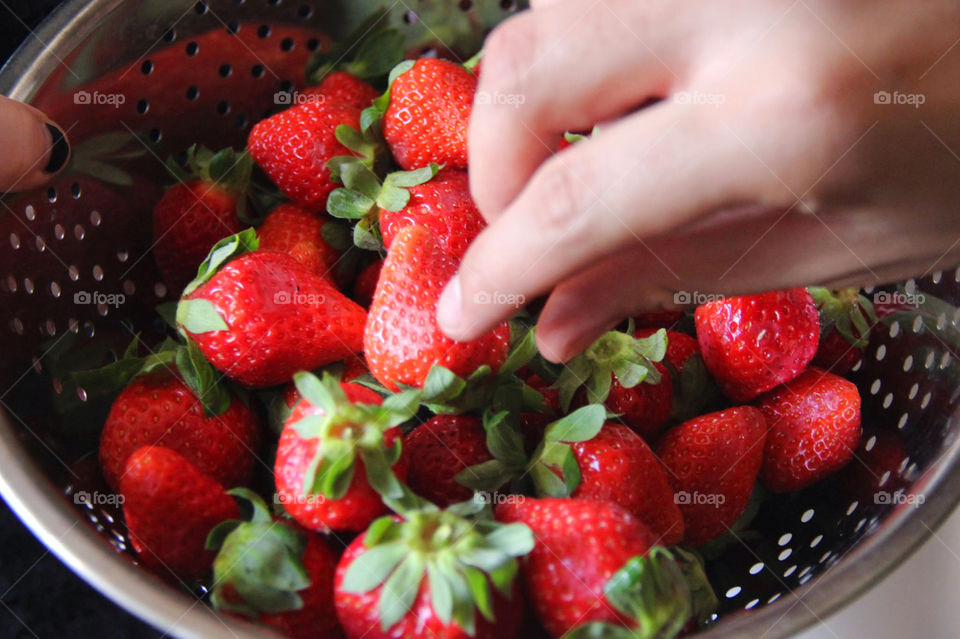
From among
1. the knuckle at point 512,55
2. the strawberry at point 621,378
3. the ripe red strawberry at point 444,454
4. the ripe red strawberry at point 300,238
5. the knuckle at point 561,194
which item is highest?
the knuckle at point 512,55

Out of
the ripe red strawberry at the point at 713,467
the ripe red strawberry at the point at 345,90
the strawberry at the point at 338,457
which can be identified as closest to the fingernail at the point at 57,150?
the ripe red strawberry at the point at 345,90

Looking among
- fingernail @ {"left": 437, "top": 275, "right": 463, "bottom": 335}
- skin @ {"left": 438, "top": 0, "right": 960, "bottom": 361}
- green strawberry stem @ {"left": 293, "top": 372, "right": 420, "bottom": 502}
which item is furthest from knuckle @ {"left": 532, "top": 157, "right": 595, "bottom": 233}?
green strawberry stem @ {"left": 293, "top": 372, "right": 420, "bottom": 502}

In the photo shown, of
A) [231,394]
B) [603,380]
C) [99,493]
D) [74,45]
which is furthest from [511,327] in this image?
[74,45]

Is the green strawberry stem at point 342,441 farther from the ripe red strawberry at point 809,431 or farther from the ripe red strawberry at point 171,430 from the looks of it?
the ripe red strawberry at point 809,431

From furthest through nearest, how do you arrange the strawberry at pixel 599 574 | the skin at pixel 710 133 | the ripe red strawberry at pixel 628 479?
the ripe red strawberry at pixel 628 479
the strawberry at pixel 599 574
the skin at pixel 710 133

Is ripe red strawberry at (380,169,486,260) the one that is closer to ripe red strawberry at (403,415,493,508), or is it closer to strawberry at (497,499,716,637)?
ripe red strawberry at (403,415,493,508)

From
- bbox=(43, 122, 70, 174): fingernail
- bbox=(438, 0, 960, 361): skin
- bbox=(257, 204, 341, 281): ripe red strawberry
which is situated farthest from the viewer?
bbox=(257, 204, 341, 281): ripe red strawberry

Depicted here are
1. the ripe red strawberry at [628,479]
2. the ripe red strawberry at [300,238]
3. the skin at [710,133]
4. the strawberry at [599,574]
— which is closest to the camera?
→ the skin at [710,133]

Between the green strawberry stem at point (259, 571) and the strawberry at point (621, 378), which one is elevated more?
the strawberry at point (621, 378)
